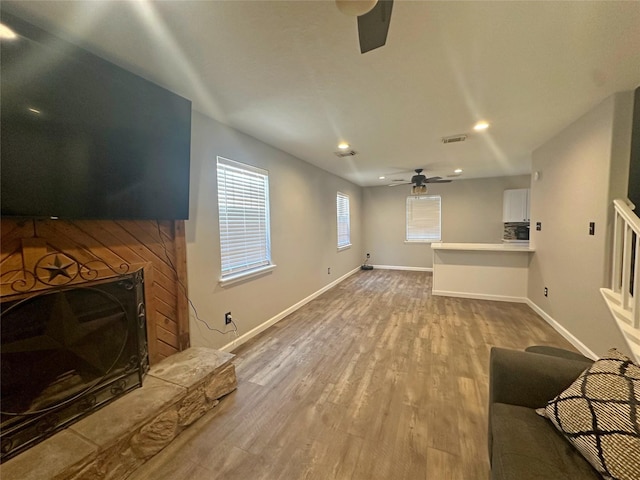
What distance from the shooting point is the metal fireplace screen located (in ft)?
4.41

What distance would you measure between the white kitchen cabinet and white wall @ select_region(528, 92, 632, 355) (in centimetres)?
257

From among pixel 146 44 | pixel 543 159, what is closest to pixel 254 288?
pixel 146 44

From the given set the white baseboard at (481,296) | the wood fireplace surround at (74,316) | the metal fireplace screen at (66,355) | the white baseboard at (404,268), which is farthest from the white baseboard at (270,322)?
the white baseboard at (404,268)

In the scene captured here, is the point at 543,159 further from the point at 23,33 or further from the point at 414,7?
the point at 23,33

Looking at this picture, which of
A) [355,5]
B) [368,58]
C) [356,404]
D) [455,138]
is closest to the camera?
[355,5]

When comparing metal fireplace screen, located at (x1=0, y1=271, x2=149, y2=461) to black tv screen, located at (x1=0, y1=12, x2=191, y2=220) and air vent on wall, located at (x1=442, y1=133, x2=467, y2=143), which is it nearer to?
black tv screen, located at (x1=0, y1=12, x2=191, y2=220)

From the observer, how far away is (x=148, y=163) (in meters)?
1.85

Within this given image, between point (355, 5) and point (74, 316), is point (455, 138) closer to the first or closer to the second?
point (355, 5)

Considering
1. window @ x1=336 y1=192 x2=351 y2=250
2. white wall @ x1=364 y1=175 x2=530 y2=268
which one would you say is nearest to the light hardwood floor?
window @ x1=336 y1=192 x2=351 y2=250

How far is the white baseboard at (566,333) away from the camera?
258cm

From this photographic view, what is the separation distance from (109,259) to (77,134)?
80 centimetres

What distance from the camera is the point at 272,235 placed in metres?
3.55

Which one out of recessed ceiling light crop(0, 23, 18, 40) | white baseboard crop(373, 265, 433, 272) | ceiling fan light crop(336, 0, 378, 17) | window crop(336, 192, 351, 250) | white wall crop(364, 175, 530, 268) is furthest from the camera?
white baseboard crop(373, 265, 433, 272)

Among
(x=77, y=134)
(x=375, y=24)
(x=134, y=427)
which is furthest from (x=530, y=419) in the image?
(x=77, y=134)
